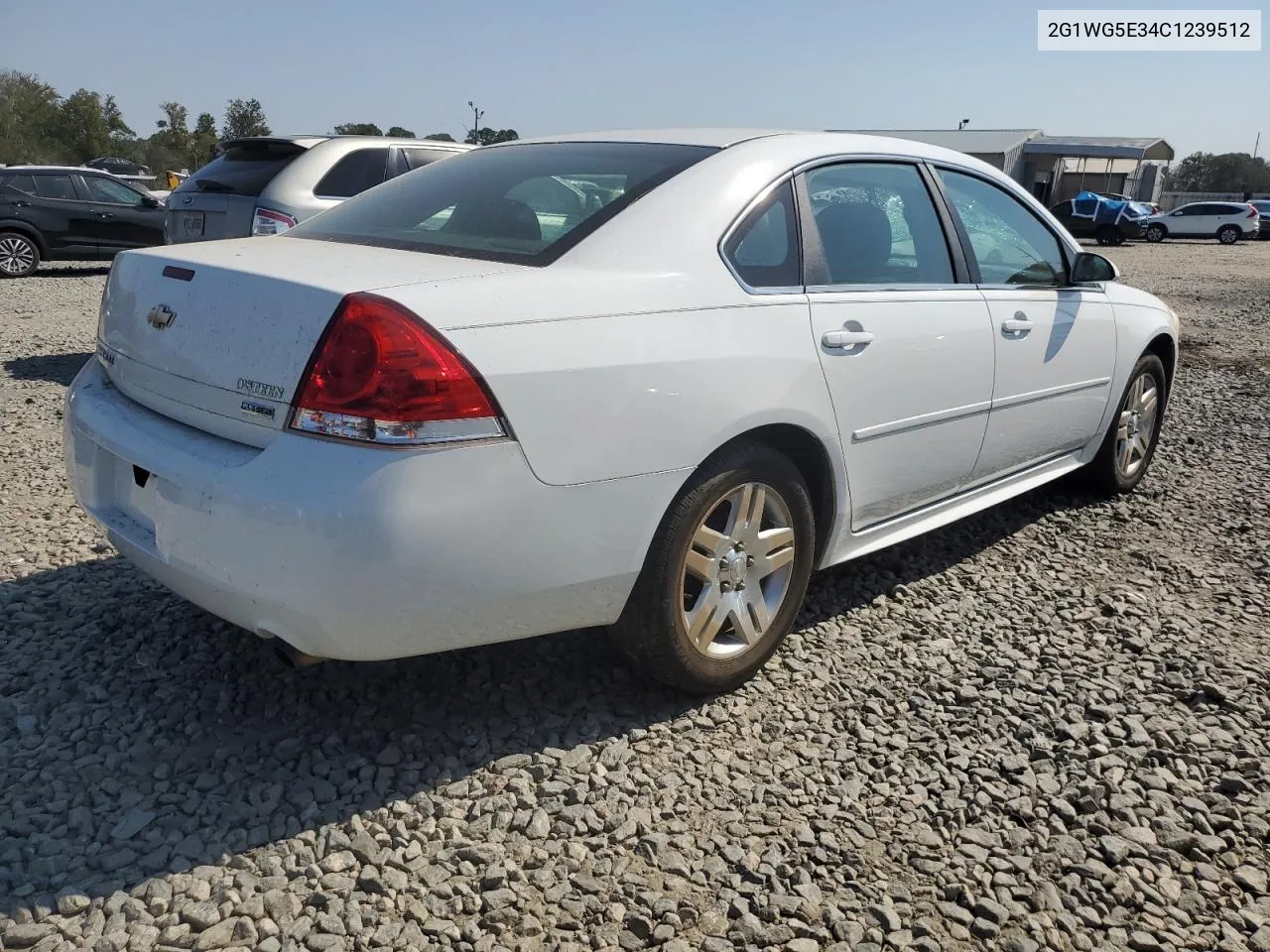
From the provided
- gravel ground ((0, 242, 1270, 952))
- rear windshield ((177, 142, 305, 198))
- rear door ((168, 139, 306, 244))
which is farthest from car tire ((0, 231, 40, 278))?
gravel ground ((0, 242, 1270, 952))

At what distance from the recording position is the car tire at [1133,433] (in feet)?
15.9

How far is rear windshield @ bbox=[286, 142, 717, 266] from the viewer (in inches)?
109

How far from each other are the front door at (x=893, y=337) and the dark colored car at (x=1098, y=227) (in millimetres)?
32117

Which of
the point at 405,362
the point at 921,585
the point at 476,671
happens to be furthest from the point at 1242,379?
the point at 405,362

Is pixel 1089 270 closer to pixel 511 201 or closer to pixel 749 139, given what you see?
pixel 749 139

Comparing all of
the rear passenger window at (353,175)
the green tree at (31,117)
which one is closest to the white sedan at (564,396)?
the rear passenger window at (353,175)

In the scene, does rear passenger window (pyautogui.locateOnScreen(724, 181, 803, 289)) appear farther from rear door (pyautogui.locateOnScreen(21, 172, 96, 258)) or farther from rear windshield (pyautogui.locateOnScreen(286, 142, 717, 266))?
rear door (pyautogui.locateOnScreen(21, 172, 96, 258))

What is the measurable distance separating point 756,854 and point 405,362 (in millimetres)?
1341

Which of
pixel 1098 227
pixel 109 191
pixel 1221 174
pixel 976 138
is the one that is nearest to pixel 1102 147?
pixel 976 138

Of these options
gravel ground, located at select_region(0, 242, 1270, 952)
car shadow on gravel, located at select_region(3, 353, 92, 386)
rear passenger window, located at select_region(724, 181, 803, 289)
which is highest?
rear passenger window, located at select_region(724, 181, 803, 289)

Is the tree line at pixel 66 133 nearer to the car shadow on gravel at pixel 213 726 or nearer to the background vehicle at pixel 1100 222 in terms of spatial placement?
the background vehicle at pixel 1100 222

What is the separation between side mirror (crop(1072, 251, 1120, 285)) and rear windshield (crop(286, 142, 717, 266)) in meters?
1.96

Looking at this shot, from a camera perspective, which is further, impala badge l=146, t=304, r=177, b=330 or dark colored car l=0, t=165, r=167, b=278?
dark colored car l=0, t=165, r=167, b=278

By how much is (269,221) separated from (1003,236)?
15.2ft
